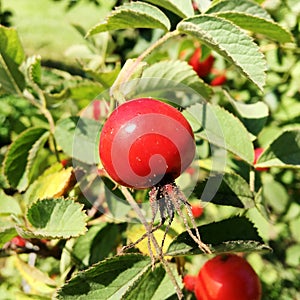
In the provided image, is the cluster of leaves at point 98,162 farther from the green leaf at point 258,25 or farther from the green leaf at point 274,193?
the green leaf at point 274,193

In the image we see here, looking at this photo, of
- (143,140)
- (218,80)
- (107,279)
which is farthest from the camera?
(218,80)

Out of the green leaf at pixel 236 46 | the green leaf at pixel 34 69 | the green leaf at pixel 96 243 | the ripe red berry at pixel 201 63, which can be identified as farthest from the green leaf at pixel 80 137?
the ripe red berry at pixel 201 63

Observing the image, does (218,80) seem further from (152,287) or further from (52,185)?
(152,287)

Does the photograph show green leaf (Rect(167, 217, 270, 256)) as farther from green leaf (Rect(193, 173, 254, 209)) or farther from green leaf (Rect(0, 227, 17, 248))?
green leaf (Rect(0, 227, 17, 248))

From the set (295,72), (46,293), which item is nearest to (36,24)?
(295,72)

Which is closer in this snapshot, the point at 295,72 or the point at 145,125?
the point at 145,125

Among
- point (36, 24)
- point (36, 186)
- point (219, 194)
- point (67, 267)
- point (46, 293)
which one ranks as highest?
point (219, 194)

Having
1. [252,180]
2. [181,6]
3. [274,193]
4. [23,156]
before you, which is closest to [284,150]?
[252,180]

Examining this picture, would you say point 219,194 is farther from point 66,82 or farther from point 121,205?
point 66,82
